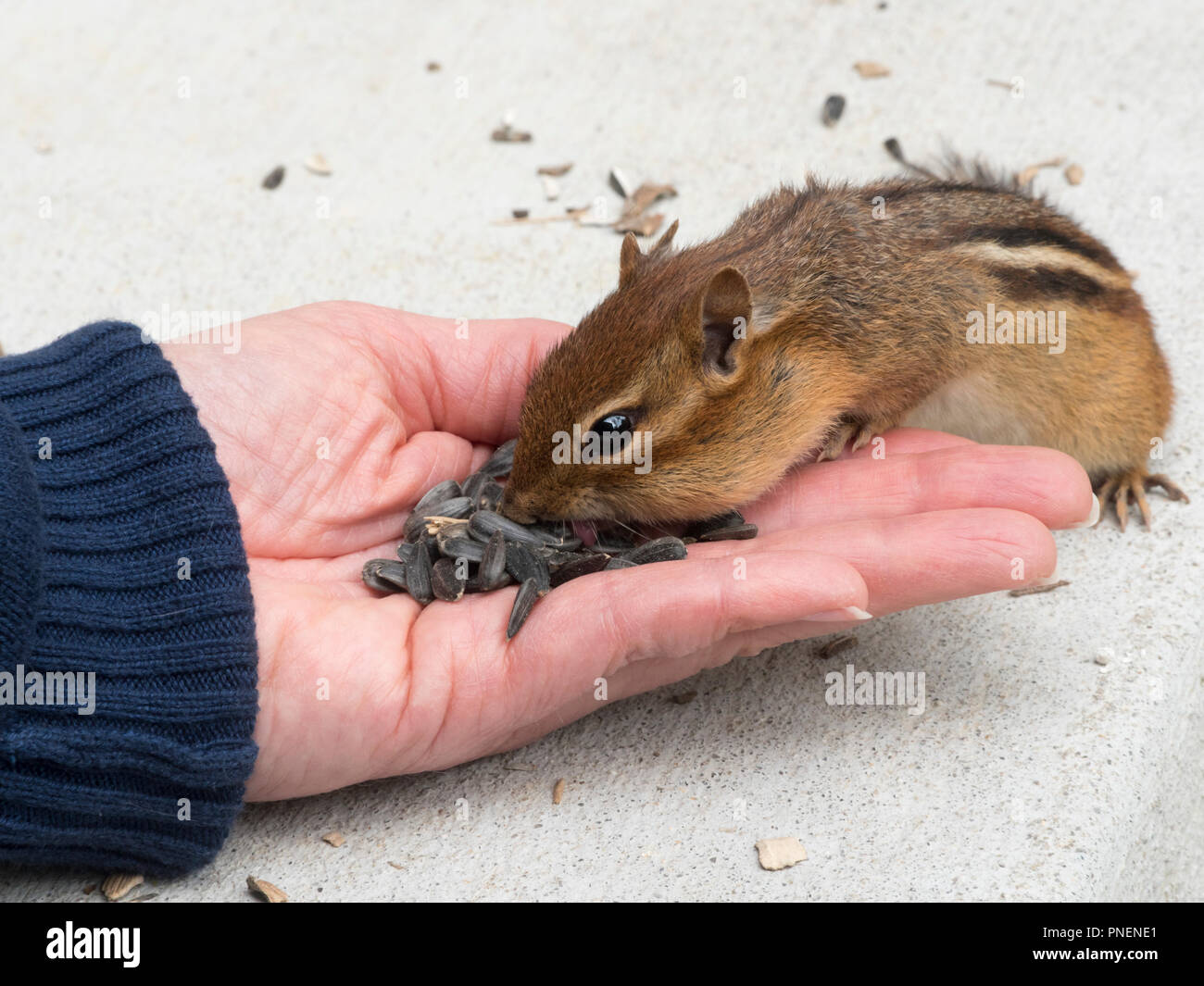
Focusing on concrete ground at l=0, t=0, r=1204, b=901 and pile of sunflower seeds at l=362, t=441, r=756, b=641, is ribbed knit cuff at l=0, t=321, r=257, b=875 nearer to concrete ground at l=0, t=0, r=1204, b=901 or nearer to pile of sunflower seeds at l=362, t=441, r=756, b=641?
concrete ground at l=0, t=0, r=1204, b=901

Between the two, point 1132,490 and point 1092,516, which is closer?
point 1092,516

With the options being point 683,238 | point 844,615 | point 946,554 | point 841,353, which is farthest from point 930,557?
point 683,238

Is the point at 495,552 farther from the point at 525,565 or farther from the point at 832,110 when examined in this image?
the point at 832,110

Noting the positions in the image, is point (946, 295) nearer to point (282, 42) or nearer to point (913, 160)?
point (913, 160)

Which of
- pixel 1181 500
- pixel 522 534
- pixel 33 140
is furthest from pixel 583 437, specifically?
pixel 33 140

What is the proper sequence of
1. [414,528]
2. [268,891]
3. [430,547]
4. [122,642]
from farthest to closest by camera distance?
[414,528] < [430,547] < [268,891] < [122,642]

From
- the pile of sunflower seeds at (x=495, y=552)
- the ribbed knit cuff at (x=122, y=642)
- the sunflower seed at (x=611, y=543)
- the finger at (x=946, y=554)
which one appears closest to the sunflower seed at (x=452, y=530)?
the pile of sunflower seeds at (x=495, y=552)
